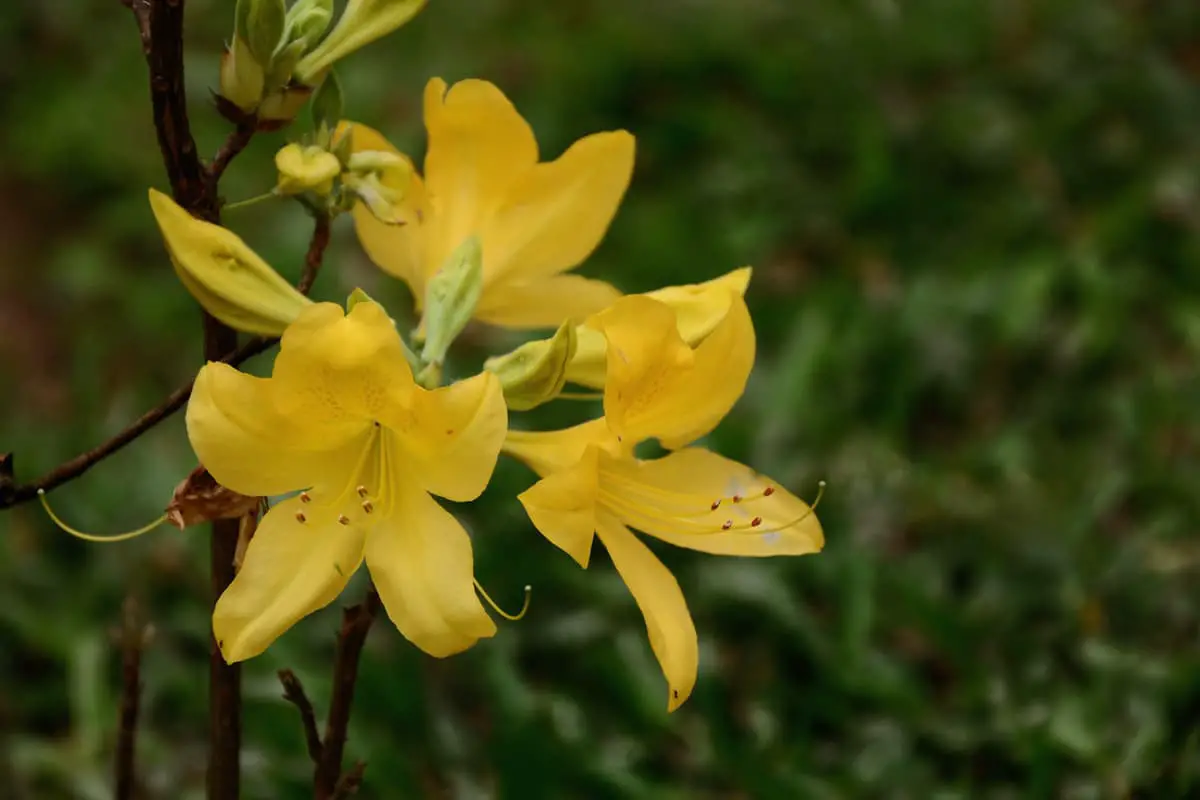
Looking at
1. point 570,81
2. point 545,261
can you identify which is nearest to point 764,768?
point 545,261

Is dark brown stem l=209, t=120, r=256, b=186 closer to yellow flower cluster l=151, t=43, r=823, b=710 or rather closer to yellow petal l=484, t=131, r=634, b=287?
yellow flower cluster l=151, t=43, r=823, b=710

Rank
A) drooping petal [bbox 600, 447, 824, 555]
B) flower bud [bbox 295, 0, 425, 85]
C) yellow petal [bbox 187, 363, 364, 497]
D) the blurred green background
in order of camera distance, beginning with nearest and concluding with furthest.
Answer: yellow petal [bbox 187, 363, 364, 497]
flower bud [bbox 295, 0, 425, 85]
drooping petal [bbox 600, 447, 824, 555]
the blurred green background

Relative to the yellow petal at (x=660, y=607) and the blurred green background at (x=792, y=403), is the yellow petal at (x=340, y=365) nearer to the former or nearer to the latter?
the yellow petal at (x=660, y=607)

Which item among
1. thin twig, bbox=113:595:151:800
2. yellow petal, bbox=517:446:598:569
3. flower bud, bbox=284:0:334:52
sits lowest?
thin twig, bbox=113:595:151:800

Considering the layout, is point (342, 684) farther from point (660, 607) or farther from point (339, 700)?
point (660, 607)

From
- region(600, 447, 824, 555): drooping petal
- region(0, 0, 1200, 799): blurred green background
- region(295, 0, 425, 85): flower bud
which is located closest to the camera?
region(295, 0, 425, 85): flower bud

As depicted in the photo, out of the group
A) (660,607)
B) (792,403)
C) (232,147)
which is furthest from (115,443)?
(792,403)

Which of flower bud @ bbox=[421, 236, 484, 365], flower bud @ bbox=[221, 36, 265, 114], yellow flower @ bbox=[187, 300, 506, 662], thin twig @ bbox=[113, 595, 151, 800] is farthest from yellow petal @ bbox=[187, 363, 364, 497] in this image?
thin twig @ bbox=[113, 595, 151, 800]

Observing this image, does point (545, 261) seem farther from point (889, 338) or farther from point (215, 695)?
point (889, 338)
